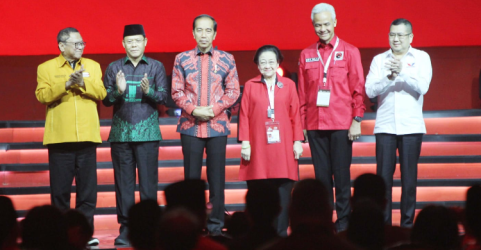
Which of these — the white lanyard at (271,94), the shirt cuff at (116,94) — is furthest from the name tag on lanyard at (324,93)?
the shirt cuff at (116,94)

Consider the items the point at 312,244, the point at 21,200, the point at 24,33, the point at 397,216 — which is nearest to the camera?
the point at 312,244

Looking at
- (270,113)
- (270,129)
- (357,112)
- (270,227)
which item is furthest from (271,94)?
(270,227)

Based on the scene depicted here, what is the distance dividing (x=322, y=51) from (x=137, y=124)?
1440 mm

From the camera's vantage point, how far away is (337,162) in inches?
154

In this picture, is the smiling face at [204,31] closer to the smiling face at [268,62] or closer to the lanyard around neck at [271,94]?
the smiling face at [268,62]

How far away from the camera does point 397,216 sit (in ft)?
15.7

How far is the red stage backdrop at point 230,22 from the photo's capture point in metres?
6.86

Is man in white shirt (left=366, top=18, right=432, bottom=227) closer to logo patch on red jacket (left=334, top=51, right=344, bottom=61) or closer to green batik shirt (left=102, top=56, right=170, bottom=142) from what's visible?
logo patch on red jacket (left=334, top=51, right=344, bottom=61)

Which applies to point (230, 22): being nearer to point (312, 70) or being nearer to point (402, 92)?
point (312, 70)

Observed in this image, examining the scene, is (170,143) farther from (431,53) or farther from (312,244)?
(312,244)

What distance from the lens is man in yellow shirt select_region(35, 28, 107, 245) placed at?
389 centimetres

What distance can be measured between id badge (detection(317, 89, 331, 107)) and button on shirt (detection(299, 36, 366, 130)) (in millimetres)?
29

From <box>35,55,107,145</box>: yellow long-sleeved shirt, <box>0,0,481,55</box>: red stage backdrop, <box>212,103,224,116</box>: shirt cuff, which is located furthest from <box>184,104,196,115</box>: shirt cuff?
<box>0,0,481,55</box>: red stage backdrop

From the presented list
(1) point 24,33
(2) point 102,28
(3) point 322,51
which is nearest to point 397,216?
(3) point 322,51
